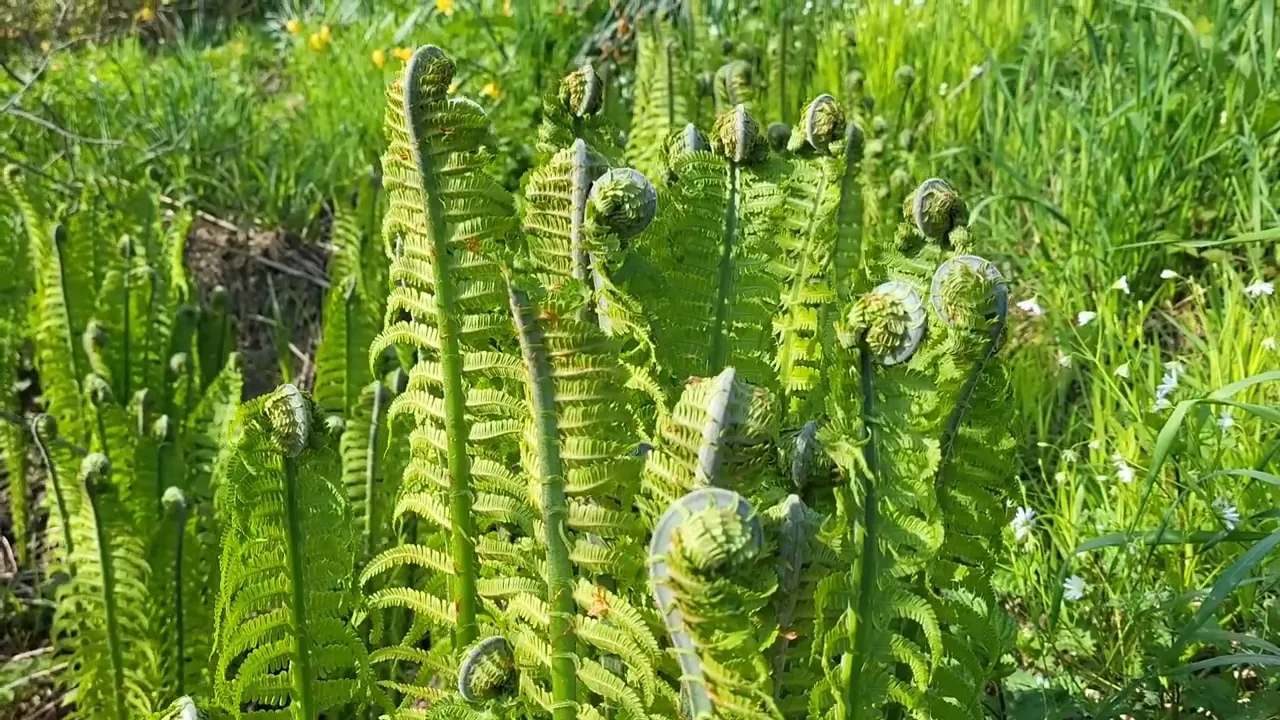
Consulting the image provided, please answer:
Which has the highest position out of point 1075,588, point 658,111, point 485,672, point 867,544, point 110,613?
point 658,111

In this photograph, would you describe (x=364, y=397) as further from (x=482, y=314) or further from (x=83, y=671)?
(x=482, y=314)

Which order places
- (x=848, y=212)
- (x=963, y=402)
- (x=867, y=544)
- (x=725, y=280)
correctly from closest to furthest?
(x=867, y=544)
(x=963, y=402)
(x=725, y=280)
(x=848, y=212)

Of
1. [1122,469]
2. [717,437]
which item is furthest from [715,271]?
[1122,469]

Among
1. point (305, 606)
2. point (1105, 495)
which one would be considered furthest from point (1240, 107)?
point (305, 606)

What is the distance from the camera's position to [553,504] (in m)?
0.80

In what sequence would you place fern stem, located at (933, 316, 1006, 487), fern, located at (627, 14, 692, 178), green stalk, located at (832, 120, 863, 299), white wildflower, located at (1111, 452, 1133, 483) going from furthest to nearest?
fern, located at (627, 14, 692, 178), white wildflower, located at (1111, 452, 1133, 483), green stalk, located at (832, 120, 863, 299), fern stem, located at (933, 316, 1006, 487)

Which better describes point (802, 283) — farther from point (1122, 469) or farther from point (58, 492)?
point (58, 492)

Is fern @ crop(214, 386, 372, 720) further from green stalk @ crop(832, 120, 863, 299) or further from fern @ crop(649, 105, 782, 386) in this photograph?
green stalk @ crop(832, 120, 863, 299)

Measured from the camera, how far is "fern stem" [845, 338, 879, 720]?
712 mm

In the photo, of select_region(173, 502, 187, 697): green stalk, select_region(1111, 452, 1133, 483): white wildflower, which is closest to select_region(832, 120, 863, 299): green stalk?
select_region(1111, 452, 1133, 483): white wildflower

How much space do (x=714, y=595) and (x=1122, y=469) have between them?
4.00ft

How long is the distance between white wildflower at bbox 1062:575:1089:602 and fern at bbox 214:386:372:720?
0.95 meters

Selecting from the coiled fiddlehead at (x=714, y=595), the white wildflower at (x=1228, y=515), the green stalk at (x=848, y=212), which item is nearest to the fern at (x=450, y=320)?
the coiled fiddlehead at (x=714, y=595)

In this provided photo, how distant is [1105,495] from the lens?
66.2 inches
